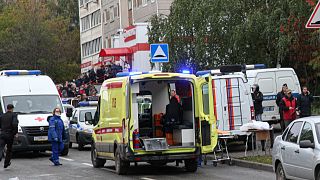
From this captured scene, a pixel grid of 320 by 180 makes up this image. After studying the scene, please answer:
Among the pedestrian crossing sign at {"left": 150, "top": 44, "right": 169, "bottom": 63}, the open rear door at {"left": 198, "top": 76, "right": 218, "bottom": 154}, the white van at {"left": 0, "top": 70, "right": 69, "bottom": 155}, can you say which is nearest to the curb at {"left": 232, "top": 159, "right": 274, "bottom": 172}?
the open rear door at {"left": 198, "top": 76, "right": 218, "bottom": 154}

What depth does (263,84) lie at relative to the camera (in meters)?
31.1

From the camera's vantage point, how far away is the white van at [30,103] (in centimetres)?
2744

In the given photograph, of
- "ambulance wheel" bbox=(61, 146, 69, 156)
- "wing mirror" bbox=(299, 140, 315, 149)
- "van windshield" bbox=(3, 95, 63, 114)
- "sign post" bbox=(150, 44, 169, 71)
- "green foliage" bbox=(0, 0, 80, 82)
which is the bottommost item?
"ambulance wheel" bbox=(61, 146, 69, 156)

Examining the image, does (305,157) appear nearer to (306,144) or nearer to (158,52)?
(306,144)

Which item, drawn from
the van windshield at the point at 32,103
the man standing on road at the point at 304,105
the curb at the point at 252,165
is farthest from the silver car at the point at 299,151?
the van windshield at the point at 32,103

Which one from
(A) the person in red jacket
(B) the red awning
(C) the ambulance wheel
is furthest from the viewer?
(B) the red awning

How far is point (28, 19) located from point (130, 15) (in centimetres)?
1084

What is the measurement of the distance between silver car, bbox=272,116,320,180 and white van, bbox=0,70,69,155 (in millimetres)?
12542

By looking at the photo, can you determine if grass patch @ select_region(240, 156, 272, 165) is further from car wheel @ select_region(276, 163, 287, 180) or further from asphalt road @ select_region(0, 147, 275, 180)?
car wheel @ select_region(276, 163, 287, 180)

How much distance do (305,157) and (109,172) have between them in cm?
787

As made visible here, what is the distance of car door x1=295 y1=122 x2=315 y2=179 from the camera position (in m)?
14.4

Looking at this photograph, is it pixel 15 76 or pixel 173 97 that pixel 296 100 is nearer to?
pixel 173 97

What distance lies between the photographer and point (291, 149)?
15.4 meters

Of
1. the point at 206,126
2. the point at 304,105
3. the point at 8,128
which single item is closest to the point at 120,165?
the point at 206,126
